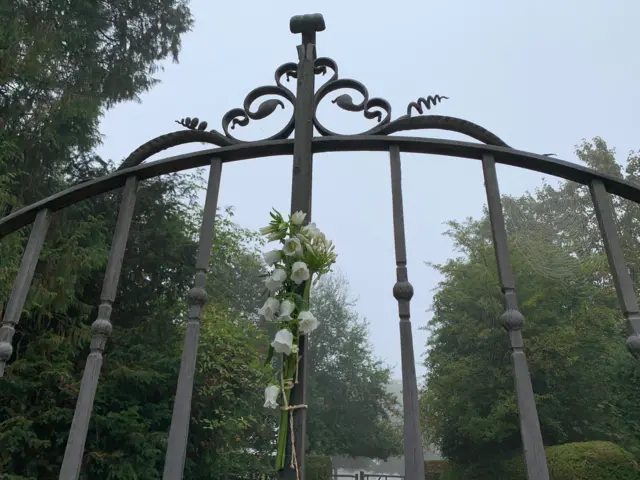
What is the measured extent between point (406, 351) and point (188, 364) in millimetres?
686

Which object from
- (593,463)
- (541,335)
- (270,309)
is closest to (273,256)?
(270,309)

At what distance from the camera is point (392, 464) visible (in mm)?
44594

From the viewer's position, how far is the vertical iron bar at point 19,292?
6.18 ft

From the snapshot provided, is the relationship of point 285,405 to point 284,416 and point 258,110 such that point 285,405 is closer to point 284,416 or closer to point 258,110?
point 284,416

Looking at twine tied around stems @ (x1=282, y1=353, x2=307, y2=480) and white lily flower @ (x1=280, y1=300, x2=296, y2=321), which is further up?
white lily flower @ (x1=280, y1=300, x2=296, y2=321)

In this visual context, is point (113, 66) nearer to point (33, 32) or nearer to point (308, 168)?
point (33, 32)

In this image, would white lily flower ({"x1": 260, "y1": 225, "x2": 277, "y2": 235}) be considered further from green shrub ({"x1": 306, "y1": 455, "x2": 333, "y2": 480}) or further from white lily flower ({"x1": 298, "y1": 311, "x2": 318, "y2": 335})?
green shrub ({"x1": 306, "y1": 455, "x2": 333, "y2": 480})

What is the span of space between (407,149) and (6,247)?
531 cm

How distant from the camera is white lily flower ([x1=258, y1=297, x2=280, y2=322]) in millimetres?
1813

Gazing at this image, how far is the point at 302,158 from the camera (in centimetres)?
205

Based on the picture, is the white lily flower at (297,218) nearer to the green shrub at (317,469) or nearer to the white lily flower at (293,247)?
the white lily flower at (293,247)

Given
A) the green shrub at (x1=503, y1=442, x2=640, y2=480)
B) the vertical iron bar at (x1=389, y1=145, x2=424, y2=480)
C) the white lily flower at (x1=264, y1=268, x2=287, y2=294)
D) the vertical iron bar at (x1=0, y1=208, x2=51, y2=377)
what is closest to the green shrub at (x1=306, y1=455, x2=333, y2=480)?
the green shrub at (x1=503, y1=442, x2=640, y2=480)

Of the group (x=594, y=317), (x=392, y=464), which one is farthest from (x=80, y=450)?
(x=392, y=464)

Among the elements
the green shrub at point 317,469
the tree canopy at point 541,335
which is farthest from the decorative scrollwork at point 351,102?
the green shrub at point 317,469
